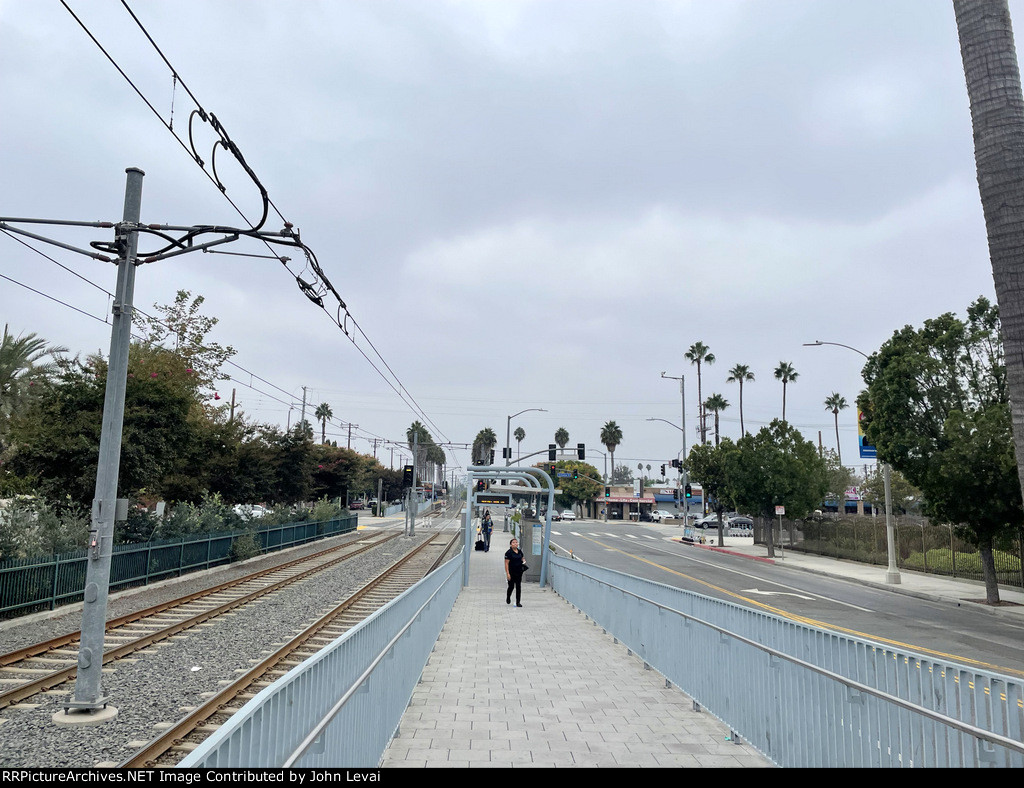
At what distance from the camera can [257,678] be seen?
10.0m

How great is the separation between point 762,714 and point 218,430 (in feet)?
90.2

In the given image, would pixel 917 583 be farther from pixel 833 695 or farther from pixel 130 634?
pixel 130 634

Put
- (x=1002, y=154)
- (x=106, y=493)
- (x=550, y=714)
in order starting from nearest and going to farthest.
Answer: (x=550, y=714) → (x=1002, y=154) → (x=106, y=493)

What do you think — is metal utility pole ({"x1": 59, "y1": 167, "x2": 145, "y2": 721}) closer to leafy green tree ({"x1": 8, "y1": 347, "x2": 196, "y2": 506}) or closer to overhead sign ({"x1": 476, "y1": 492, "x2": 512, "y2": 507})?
leafy green tree ({"x1": 8, "y1": 347, "x2": 196, "y2": 506})

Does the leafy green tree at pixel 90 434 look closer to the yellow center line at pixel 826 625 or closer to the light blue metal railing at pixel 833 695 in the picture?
the light blue metal railing at pixel 833 695

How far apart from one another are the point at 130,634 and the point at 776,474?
3253cm

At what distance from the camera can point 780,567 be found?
33750 mm

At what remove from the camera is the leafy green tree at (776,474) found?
125 ft

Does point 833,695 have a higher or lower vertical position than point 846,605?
higher

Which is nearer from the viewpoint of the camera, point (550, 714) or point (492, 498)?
point (550, 714)

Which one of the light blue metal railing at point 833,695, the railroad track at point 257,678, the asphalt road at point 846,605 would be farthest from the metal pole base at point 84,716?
the asphalt road at point 846,605

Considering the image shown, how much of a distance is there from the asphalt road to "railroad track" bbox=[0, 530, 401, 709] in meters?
10.9

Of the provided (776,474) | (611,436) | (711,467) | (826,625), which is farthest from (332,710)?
(611,436)

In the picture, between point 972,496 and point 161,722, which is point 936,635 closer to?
point 972,496
